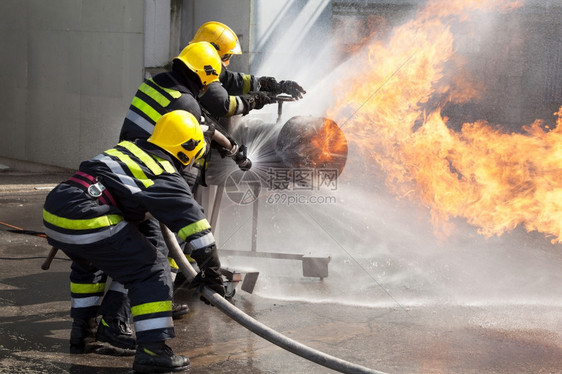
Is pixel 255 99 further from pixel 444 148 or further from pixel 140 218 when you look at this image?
pixel 444 148

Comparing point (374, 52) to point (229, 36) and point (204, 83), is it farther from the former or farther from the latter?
point (204, 83)

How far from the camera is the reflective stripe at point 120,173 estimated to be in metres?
3.70

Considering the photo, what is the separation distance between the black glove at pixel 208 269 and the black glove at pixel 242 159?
1549mm

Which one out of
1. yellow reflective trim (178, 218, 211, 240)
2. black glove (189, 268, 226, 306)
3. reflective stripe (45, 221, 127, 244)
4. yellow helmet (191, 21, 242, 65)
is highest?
yellow helmet (191, 21, 242, 65)

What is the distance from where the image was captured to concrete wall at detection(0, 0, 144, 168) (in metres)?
9.77

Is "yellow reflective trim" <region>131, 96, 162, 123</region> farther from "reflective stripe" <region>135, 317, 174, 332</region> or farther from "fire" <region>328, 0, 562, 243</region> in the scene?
"fire" <region>328, 0, 562, 243</region>

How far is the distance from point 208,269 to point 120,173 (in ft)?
2.31

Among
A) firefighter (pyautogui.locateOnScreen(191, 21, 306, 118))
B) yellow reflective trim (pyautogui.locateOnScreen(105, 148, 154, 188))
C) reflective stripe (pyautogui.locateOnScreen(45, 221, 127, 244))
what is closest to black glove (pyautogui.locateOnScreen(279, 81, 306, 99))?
firefighter (pyautogui.locateOnScreen(191, 21, 306, 118))

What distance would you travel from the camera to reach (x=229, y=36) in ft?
18.0

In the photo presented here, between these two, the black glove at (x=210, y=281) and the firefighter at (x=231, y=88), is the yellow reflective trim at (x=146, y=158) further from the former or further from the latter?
the firefighter at (x=231, y=88)

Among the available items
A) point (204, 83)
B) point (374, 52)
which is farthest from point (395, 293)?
point (374, 52)

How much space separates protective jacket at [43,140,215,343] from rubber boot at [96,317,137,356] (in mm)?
321

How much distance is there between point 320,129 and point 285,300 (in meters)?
1.31

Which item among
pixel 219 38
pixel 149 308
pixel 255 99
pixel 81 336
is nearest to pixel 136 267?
pixel 149 308
